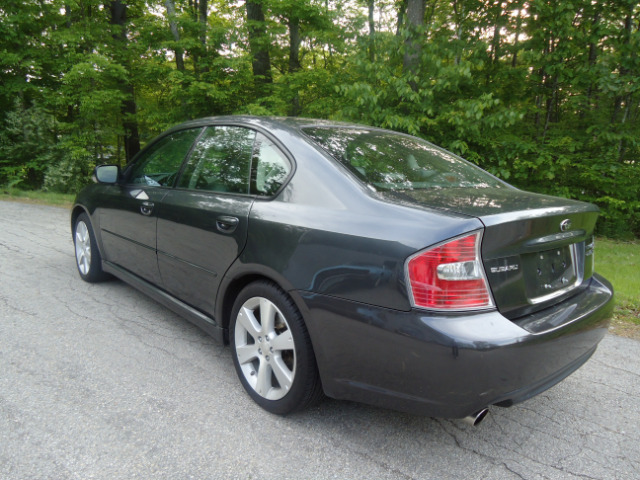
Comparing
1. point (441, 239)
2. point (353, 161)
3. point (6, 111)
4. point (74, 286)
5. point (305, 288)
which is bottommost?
point (74, 286)

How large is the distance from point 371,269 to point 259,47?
35.4ft

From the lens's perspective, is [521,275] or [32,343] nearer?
[521,275]

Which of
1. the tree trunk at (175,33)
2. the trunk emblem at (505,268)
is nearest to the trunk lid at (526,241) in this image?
the trunk emblem at (505,268)

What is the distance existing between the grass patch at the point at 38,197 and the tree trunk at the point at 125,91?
309 cm

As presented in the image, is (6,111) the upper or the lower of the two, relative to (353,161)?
upper

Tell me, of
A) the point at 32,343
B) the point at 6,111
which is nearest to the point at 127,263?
the point at 32,343

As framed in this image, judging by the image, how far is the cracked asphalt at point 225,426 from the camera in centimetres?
198

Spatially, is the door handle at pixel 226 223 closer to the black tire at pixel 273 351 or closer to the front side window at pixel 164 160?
the black tire at pixel 273 351

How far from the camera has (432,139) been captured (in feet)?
27.5

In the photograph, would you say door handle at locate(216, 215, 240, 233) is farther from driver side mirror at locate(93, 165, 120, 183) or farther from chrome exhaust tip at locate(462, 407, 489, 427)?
driver side mirror at locate(93, 165, 120, 183)

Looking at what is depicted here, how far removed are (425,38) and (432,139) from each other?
6.05 feet

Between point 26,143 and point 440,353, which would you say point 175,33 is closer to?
point 26,143

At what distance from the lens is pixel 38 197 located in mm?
13156

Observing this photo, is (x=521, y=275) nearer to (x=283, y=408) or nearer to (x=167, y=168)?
(x=283, y=408)
